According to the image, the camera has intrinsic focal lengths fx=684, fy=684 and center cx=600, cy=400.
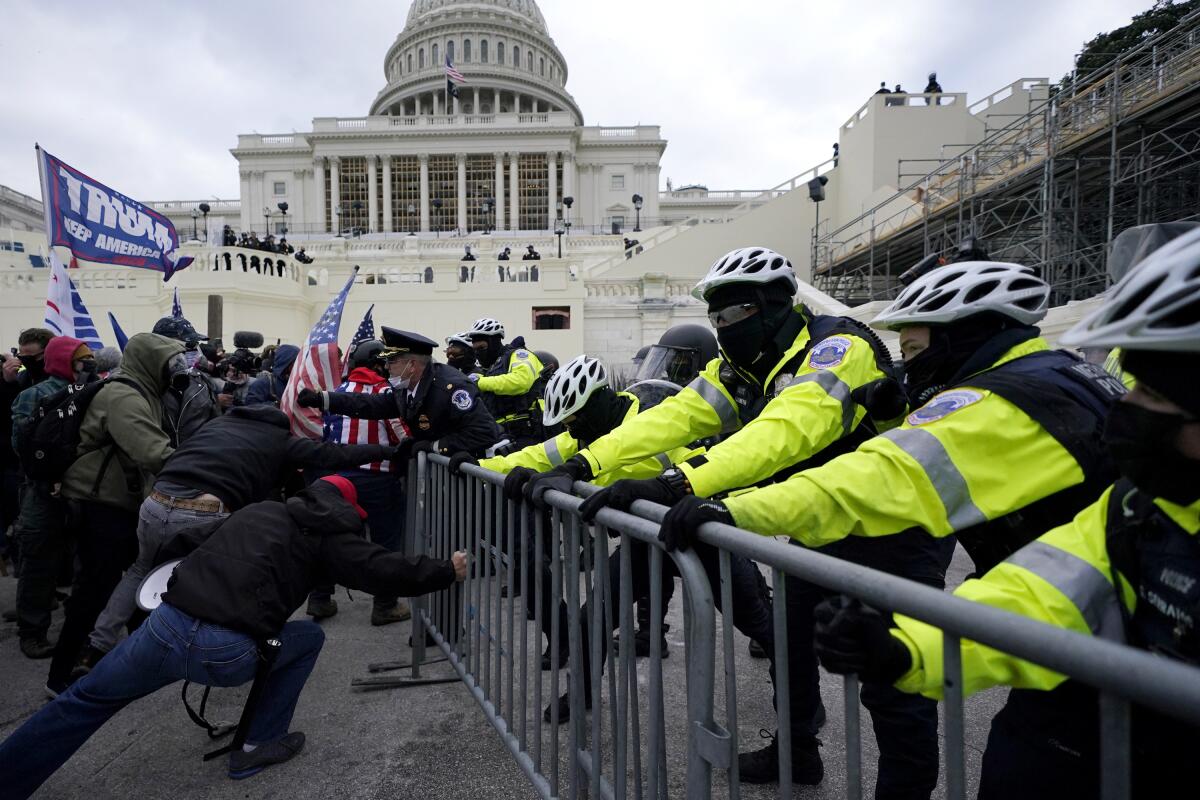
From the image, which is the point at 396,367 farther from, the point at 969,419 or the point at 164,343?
the point at 969,419

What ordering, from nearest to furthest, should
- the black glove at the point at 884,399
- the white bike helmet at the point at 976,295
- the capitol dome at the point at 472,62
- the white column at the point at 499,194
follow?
the white bike helmet at the point at 976,295 < the black glove at the point at 884,399 < the white column at the point at 499,194 < the capitol dome at the point at 472,62

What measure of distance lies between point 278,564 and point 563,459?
1665mm

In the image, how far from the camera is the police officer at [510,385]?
7012 mm

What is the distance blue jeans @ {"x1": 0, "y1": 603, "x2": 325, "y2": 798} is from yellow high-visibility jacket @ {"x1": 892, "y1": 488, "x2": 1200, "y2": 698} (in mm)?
2562

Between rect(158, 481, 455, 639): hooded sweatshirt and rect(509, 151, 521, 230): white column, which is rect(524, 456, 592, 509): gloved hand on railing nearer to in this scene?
rect(158, 481, 455, 639): hooded sweatshirt

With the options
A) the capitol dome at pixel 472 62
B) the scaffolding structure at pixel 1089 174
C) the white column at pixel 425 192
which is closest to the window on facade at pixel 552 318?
the scaffolding structure at pixel 1089 174

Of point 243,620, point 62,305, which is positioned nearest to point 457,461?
point 243,620

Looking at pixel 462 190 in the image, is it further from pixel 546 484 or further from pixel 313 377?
pixel 546 484

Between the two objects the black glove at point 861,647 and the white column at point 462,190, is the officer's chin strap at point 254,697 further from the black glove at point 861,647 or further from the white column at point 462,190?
the white column at point 462,190

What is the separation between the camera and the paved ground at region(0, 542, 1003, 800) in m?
2.87

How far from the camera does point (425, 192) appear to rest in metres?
59.9

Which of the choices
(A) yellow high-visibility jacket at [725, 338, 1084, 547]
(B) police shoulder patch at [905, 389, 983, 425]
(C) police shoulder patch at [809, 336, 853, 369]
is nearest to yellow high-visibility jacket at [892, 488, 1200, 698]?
(A) yellow high-visibility jacket at [725, 338, 1084, 547]

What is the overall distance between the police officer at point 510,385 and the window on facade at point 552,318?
14037 millimetres

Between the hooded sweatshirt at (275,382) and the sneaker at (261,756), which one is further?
the hooded sweatshirt at (275,382)
